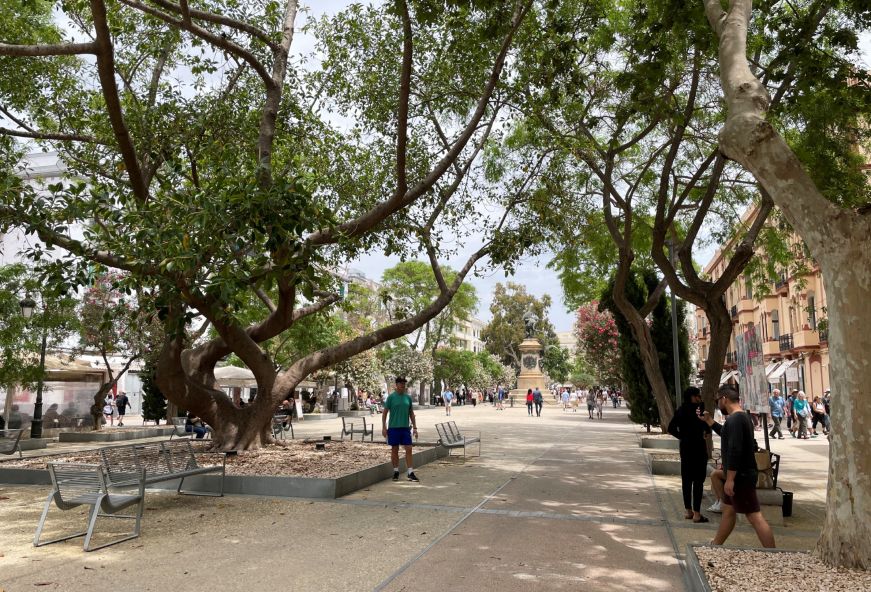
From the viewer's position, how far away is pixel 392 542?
6.33m

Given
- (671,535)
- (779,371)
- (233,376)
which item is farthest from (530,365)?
(671,535)

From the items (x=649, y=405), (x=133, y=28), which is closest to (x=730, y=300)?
(x=649, y=405)

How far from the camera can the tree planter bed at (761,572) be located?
4324 millimetres

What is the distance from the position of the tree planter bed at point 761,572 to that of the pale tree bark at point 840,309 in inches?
6.4

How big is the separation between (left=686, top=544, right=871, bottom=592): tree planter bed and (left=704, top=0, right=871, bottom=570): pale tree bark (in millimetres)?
162

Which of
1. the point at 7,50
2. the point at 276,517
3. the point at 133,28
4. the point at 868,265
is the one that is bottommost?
the point at 276,517

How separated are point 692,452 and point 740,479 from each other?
199 centimetres

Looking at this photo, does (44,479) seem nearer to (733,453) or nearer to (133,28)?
(133,28)

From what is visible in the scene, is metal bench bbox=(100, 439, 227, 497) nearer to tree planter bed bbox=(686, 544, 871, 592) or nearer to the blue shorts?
the blue shorts

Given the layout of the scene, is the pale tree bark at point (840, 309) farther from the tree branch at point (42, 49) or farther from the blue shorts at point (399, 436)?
the tree branch at point (42, 49)

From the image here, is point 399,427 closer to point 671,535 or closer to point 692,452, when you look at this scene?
point 692,452

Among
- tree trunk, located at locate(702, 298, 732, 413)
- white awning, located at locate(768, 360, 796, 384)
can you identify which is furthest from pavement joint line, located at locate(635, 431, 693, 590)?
white awning, located at locate(768, 360, 796, 384)

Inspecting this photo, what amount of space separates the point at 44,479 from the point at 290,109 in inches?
332

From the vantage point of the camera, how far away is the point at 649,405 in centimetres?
2256
